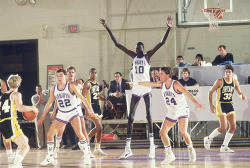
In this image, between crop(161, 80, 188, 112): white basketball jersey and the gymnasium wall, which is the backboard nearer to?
the gymnasium wall

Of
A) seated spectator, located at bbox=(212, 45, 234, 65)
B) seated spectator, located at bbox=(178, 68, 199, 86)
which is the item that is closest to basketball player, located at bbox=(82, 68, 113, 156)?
seated spectator, located at bbox=(178, 68, 199, 86)

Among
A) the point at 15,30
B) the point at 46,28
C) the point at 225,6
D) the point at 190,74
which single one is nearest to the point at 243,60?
the point at 225,6

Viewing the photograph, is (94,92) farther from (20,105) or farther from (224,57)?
(20,105)

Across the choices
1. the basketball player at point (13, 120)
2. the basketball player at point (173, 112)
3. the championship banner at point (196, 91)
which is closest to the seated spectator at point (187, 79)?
the championship banner at point (196, 91)

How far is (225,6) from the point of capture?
1567cm

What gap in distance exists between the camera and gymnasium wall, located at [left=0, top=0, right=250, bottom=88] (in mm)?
16906

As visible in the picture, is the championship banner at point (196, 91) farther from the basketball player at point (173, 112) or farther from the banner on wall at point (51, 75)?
the banner on wall at point (51, 75)

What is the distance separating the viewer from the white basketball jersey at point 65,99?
9.64 m

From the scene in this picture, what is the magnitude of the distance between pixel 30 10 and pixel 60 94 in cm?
893

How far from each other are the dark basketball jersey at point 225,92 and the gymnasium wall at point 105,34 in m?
Result: 4.99

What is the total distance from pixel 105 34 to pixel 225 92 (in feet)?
21.5

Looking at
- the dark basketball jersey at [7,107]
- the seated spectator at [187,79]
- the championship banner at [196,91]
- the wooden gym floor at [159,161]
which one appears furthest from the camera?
the seated spectator at [187,79]

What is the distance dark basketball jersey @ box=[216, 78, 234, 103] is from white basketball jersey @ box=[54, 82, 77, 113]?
3.85 metres

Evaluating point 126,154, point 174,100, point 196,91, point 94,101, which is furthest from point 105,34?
point 174,100
